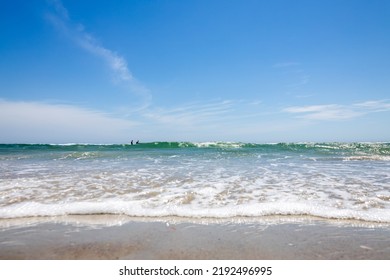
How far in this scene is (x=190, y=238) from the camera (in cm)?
361

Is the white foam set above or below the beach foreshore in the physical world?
above

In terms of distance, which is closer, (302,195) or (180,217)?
(180,217)

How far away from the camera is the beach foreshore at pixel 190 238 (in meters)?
3.16

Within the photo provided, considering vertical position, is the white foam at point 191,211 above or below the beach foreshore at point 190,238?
above

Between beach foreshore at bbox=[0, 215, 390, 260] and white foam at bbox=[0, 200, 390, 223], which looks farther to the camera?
A: white foam at bbox=[0, 200, 390, 223]

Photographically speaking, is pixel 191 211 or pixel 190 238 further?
pixel 191 211

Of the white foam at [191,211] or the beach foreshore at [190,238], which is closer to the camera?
the beach foreshore at [190,238]

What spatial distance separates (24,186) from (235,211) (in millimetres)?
5250

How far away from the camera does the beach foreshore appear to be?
316 centimetres
